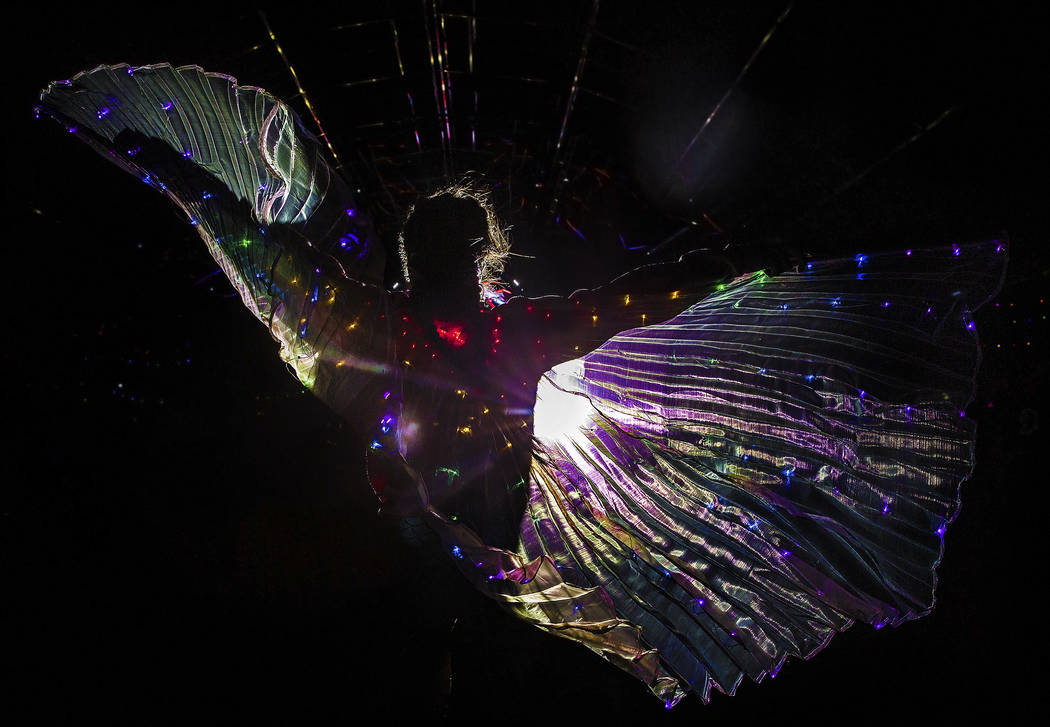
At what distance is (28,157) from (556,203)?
99 cm

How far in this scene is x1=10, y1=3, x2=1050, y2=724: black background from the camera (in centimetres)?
76

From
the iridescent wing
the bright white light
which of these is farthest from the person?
the bright white light

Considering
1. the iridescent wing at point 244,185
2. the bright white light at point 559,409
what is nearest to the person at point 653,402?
the iridescent wing at point 244,185

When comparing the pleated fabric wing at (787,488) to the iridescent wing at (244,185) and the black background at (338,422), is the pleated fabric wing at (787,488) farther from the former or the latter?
the iridescent wing at (244,185)

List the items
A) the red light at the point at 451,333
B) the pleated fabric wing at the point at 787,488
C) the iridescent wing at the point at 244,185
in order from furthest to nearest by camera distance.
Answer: the red light at the point at 451,333 → the pleated fabric wing at the point at 787,488 → the iridescent wing at the point at 244,185

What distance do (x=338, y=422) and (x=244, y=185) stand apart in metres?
0.58

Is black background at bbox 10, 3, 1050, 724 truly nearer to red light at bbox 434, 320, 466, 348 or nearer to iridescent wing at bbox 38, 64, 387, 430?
iridescent wing at bbox 38, 64, 387, 430

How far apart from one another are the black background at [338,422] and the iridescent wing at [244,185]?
20 centimetres

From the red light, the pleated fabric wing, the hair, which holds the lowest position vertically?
the pleated fabric wing

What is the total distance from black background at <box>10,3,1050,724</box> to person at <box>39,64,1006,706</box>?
0.54ft

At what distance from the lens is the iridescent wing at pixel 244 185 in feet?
2.13

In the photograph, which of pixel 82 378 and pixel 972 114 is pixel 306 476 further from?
pixel 972 114

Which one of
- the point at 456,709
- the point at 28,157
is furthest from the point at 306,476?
the point at 28,157

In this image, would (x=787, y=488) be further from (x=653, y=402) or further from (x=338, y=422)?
(x=338, y=422)
